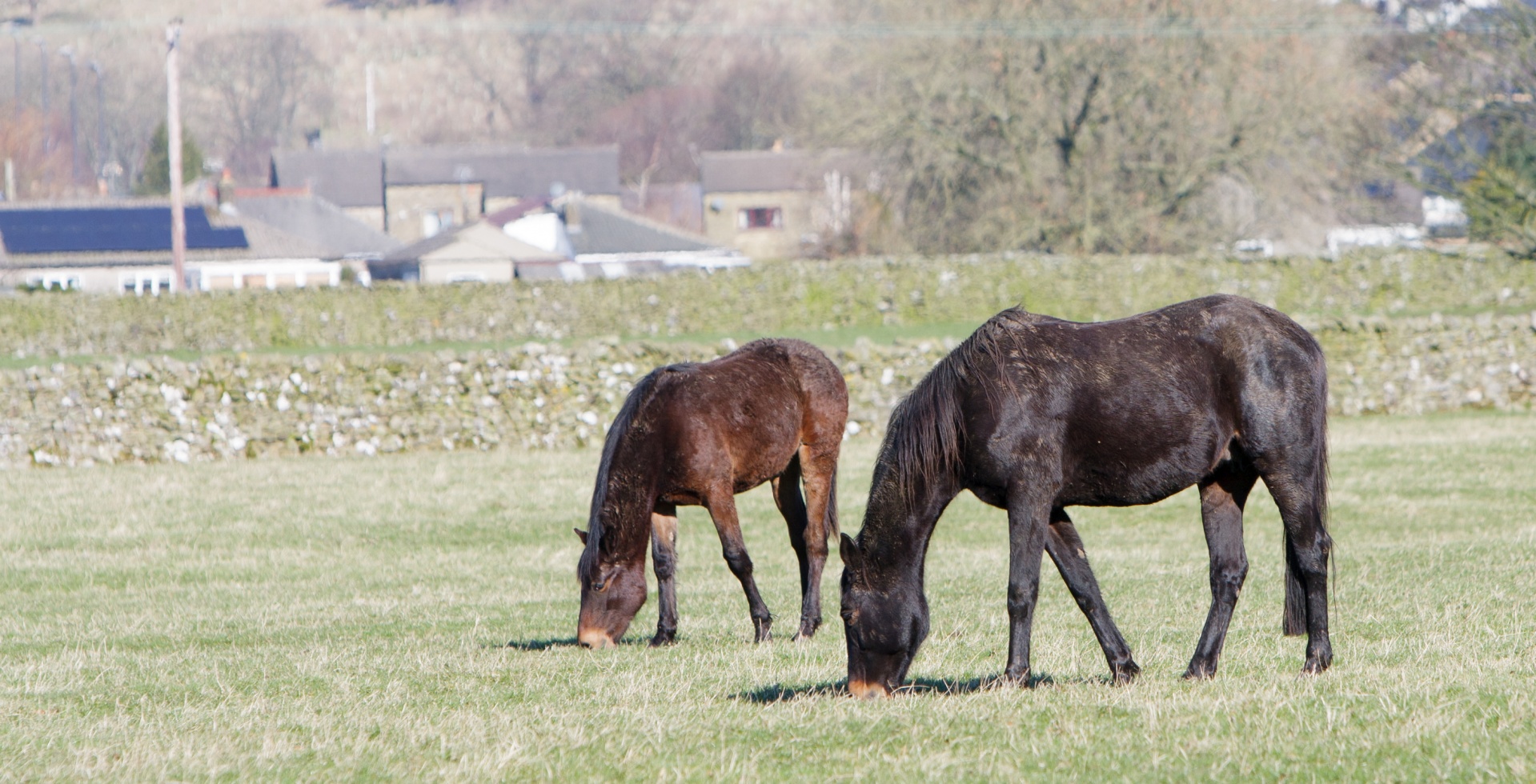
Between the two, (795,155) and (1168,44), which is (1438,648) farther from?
(795,155)

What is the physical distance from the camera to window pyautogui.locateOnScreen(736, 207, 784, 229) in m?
91.0

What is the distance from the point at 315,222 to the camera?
2840 inches

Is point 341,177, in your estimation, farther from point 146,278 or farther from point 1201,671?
point 1201,671

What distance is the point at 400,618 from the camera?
1096 centimetres

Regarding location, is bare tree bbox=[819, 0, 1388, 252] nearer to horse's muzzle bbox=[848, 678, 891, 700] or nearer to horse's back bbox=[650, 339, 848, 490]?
horse's back bbox=[650, 339, 848, 490]

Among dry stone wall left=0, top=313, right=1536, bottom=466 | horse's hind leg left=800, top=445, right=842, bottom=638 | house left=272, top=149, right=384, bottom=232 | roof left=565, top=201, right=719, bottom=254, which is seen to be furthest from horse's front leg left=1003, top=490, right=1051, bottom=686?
house left=272, top=149, right=384, bottom=232

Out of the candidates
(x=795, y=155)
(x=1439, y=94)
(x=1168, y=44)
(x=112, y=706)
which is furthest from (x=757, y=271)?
(x=795, y=155)

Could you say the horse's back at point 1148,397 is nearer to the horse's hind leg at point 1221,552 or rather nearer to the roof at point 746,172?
the horse's hind leg at point 1221,552

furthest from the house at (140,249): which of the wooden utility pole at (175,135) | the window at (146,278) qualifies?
the wooden utility pole at (175,135)

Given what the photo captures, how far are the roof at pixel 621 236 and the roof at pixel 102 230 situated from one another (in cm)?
1524

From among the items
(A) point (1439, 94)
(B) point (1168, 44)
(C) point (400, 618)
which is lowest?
(C) point (400, 618)

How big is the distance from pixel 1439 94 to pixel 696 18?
573 feet

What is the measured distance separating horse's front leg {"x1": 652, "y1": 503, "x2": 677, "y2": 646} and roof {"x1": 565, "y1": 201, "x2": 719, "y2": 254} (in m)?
58.8

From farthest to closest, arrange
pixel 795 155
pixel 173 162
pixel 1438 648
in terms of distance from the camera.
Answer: pixel 795 155
pixel 173 162
pixel 1438 648
